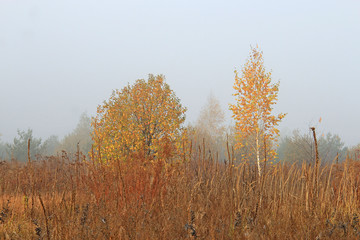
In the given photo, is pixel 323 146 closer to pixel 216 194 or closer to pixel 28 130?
pixel 216 194

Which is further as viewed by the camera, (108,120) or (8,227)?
(108,120)

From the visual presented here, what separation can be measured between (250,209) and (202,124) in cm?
3180

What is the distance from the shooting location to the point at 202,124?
35.6 m

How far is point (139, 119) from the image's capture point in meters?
12.2

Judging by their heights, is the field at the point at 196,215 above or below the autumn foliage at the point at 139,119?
below

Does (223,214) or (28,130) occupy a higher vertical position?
(28,130)

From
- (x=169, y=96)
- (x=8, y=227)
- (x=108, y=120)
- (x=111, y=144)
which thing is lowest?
(x=8, y=227)

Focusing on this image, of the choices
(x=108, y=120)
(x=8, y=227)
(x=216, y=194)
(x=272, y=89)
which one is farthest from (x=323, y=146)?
(x=8, y=227)

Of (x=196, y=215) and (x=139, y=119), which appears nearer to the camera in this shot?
(x=196, y=215)

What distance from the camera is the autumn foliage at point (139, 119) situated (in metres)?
11.1

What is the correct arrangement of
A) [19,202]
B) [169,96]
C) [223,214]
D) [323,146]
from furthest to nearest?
1. [323,146]
2. [169,96]
3. [19,202]
4. [223,214]

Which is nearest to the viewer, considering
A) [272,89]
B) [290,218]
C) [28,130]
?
[290,218]

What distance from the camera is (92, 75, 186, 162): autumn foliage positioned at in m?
11.1

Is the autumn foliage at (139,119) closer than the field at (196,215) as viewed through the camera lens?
No
